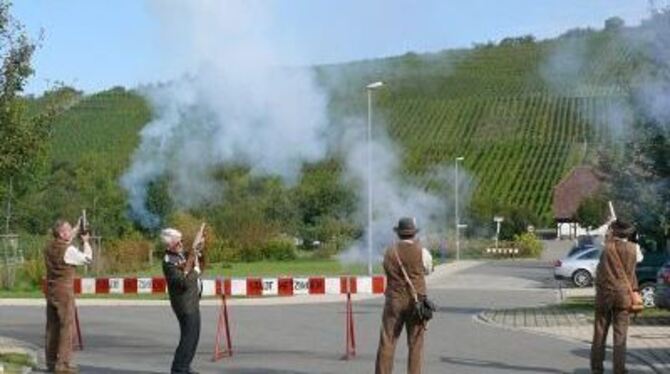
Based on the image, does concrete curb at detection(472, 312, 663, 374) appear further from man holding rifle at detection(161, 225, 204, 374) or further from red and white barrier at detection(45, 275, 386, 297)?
man holding rifle at detection(161, 225, 204, 374)

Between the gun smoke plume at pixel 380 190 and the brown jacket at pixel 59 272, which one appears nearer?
the brown jacket at pixel 59 272

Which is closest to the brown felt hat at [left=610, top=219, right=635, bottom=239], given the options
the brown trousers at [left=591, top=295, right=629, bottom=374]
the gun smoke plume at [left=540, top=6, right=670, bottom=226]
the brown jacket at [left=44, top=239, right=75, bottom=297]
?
the brown trousers at [left=591, top=295, right=629, bottom=374]

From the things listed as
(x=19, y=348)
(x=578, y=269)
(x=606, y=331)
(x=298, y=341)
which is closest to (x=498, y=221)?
(x=578, y=269)

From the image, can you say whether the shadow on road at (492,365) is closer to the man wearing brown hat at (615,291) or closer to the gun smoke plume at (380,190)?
the man wearing brown hat at (615,291)

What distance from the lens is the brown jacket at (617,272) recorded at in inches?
522

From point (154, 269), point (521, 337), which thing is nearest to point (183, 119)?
point (154, 269)

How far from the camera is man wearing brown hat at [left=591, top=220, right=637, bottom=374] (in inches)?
522

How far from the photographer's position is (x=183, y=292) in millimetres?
13531

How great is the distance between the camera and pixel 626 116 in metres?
26.5

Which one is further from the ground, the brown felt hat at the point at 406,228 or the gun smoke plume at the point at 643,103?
the gun smoke plume at the point at 643,103

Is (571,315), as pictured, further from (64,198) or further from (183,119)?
(64,198)

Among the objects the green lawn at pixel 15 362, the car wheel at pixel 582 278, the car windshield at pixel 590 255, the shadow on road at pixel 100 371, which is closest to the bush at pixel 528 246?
the car windshield at pixel 590 255

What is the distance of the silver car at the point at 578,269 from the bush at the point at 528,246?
3359 cm

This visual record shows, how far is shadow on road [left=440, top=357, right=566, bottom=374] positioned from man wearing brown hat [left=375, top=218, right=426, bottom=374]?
270 cm
